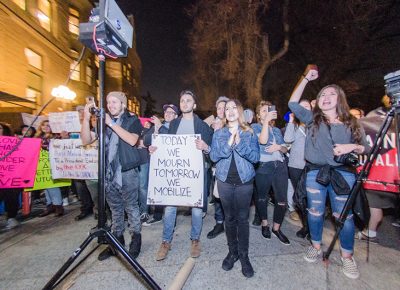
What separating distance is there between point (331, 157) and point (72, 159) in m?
4.47

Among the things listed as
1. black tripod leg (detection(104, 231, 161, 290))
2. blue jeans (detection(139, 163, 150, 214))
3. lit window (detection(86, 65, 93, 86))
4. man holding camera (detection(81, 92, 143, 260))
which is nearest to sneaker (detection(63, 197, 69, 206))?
blue jeans (detection(139, 163, 150, 214))

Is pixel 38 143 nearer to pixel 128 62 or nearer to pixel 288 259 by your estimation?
pixel 288 259

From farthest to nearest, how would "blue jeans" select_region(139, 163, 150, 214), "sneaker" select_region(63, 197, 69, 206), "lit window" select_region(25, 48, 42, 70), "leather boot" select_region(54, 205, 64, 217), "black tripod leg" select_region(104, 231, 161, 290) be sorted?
"lit window" select_region(25, 48, 42, 70) < "sneaker" select_region(63, 197, 69, 206) < "leather boot" select_region(54, 205, 64, 217) < "blue jeans" select_region(139, 163, 150, 214) < "black tripod leg" select_region(104, 231, 161, 290)

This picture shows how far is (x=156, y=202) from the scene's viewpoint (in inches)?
131

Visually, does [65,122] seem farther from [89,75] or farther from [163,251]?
[89,75]

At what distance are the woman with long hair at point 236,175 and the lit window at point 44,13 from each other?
12780mm

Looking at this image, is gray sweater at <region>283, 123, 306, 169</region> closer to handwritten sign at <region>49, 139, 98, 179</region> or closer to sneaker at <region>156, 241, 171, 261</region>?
sneaker at <region>156, 241, 171, 261</region>

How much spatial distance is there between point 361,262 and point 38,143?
561 centimetres

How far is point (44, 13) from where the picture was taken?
11.8 meters

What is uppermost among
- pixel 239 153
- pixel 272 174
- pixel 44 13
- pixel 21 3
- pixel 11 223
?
pixel 44 13

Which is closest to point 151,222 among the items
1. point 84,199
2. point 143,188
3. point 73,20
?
point 143,188

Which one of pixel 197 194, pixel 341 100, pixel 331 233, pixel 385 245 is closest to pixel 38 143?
pixel 197 194

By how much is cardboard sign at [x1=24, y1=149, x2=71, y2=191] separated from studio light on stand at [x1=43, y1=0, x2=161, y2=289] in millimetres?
3428

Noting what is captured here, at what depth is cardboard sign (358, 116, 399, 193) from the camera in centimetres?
339
